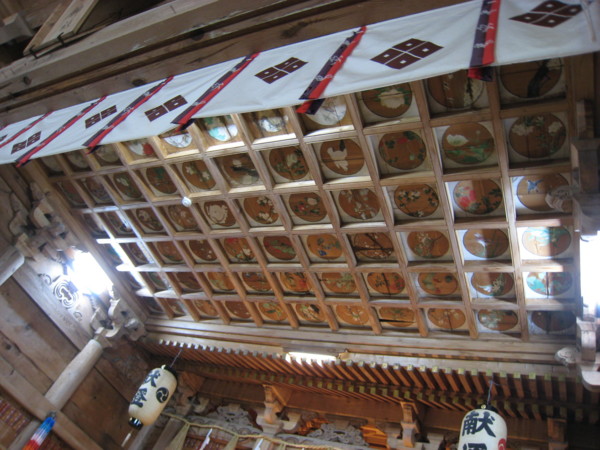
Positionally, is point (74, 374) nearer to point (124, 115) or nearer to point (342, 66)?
point (124, 115)

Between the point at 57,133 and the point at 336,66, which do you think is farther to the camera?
the point at 57,133

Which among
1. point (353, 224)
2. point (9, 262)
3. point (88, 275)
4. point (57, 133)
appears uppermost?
point (57, 133)

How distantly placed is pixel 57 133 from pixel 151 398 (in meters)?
4.00

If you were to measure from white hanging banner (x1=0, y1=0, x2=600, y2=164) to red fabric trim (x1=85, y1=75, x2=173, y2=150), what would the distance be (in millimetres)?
13

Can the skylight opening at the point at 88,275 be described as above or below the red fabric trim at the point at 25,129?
below

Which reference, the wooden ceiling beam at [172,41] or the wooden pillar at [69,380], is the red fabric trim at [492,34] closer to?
the wooden ceiling beam at [172,41]

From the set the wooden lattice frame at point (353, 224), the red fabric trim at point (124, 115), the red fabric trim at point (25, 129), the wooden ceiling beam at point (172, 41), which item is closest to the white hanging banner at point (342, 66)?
the red fabric trim at point (124, 115)

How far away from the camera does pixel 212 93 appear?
3.55 meters

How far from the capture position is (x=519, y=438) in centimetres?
600

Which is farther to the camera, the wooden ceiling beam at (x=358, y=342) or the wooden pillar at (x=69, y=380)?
the wooden pillar at (x=69, y=380)

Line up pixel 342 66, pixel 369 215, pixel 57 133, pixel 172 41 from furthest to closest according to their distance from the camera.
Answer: pixel 369 215 < pixel 57 133 < pixel 172 41 < pixel 342 66

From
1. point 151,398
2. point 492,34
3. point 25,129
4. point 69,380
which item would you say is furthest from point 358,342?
point 25,129

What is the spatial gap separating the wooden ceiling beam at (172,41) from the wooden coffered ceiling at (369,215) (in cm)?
70

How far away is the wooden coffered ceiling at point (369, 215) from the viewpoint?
4.01 m
